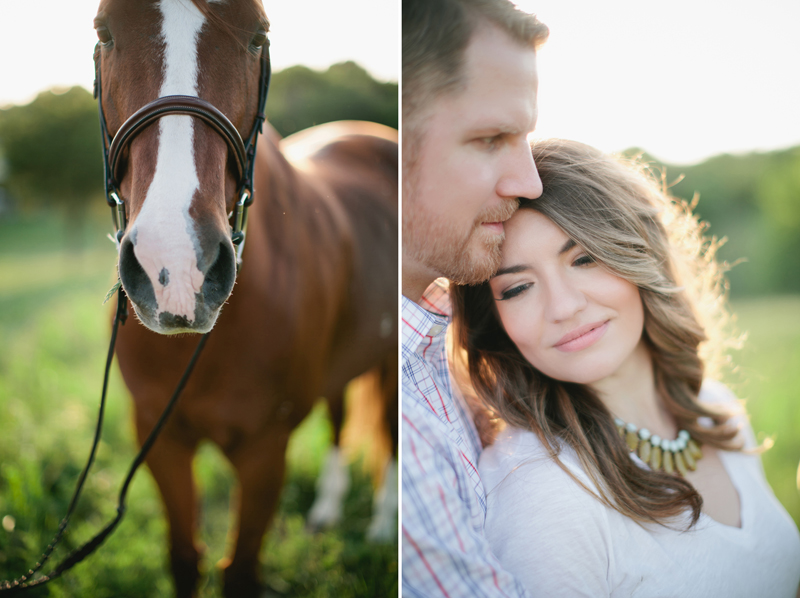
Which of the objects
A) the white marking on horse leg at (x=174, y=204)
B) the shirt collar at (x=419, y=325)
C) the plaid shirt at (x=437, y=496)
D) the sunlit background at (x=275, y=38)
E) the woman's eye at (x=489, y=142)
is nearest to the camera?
the white marking on horse leg at (x=174, y=204)

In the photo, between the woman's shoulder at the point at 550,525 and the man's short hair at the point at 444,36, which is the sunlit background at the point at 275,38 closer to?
the man's short hair at the point at 444,36

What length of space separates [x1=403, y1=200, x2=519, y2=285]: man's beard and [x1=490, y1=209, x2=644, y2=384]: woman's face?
2.0 inches

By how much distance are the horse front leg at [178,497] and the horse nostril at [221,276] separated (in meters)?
0.65

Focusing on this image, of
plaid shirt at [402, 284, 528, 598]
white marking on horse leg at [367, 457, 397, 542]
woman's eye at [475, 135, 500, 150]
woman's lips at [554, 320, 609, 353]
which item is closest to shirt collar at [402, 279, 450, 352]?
plaid shirt at [402, 284, 528, 598]

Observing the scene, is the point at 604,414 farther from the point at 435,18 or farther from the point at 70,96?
the point at 70,96

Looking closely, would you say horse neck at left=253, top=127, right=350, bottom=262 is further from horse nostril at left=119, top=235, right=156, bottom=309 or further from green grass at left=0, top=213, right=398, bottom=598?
green grass at left=0, top=213, right=398, bottom=598

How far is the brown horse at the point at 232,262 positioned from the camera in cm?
83

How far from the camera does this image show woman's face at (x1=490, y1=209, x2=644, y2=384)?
105cm

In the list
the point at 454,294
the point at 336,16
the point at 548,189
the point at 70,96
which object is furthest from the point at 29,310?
the point at 548,189

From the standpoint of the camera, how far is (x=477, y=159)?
1006 millimetres

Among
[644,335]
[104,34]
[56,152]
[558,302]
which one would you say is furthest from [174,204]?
[56,152]

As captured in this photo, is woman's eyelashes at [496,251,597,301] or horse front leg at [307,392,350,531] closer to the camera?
woman's eyelashes at [496,251,597,301]

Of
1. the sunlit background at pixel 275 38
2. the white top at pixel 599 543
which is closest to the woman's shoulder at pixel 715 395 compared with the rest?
the white top at pixel 599 543

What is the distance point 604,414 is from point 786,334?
97 centimetres
